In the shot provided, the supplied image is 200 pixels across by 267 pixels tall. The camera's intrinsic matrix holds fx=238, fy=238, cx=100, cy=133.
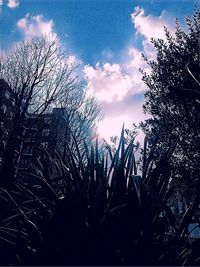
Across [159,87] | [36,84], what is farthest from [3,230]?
[36,84]

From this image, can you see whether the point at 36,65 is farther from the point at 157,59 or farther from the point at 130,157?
the point at 130,157

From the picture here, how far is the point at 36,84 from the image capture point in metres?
12.2

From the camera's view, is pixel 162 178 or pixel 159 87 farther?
pixel 159 87

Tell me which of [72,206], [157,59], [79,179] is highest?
[157,59]

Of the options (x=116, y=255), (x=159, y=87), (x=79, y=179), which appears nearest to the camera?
(x=116, y=255)

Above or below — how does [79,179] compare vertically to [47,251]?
above

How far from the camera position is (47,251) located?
1303mm

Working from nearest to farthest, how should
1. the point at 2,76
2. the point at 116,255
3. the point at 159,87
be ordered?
Answer: 1. the point at 116,255
2. the point at 159,87
3. the point at 2,76

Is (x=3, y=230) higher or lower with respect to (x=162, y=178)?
lower

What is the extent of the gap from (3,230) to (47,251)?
0.33m

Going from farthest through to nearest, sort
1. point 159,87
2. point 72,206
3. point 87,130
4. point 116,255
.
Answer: point 87,130, point 159,87, point 72,206, point 116,255

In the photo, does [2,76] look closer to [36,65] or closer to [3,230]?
[36,65]

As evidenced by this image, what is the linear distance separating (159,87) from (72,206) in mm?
9356

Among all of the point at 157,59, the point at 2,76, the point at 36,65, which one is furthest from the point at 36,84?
the point at 157,59
